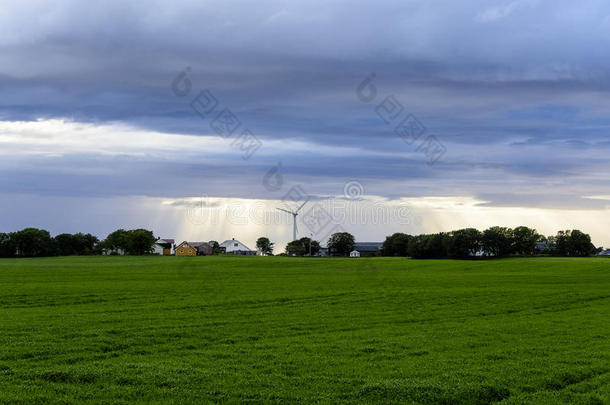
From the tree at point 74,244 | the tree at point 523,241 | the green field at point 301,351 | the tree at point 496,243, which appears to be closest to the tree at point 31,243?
the tree at point 74,244

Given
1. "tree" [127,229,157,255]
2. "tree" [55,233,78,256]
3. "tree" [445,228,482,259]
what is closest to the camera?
"tree" [445,228,482,259]

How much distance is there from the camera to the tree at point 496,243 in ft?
541

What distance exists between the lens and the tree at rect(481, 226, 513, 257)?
541 ft

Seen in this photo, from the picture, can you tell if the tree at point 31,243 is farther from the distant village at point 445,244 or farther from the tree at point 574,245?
the tree at point 574,245

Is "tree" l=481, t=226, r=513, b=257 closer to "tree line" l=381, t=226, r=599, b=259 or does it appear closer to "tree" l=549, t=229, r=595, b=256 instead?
"tree line" l=381, t=226, r=599, b=259

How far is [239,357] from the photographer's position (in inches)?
849

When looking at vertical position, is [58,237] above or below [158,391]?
above

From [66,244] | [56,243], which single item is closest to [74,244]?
[66,244]

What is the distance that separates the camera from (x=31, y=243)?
579 feet

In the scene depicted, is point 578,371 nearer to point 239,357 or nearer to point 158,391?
point 239,357

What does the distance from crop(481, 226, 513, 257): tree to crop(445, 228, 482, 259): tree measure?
2039 millimetres

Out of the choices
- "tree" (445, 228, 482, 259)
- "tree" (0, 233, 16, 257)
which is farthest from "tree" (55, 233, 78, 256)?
"tree" (445, 228, 482, 259)

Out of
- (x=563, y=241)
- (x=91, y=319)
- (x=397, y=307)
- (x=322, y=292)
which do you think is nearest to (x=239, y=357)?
(x=91, y=319)

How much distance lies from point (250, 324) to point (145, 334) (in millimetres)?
5589
